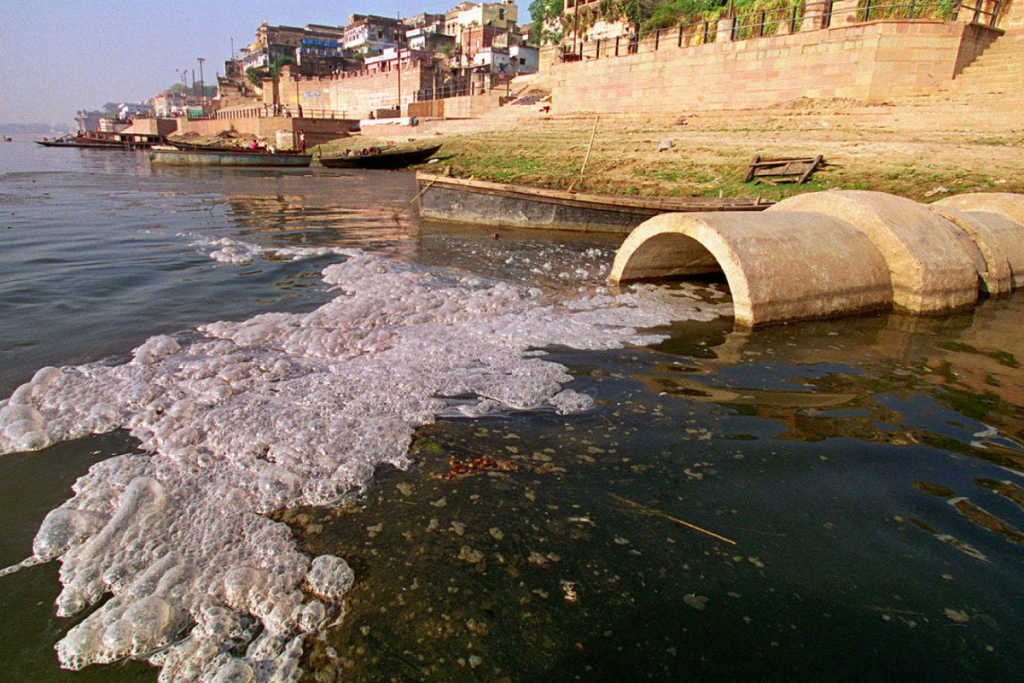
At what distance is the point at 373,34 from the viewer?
93938 mm

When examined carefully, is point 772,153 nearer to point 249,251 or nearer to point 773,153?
point 773,153

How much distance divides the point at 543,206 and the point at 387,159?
23077 mm

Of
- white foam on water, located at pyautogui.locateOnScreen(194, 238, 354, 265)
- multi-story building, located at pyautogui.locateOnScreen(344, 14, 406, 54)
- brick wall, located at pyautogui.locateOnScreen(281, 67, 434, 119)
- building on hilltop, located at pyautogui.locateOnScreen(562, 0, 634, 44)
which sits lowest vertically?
white foam on water, located at pyautogui.locateOnScreen(194, 238, 354, 265)

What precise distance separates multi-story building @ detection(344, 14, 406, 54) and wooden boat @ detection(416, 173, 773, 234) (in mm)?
90855

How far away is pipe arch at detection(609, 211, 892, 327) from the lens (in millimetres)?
5375

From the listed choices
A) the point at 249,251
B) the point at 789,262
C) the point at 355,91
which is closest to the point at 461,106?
the point at 355,91

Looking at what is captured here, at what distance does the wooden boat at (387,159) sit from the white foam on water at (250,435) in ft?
89.3

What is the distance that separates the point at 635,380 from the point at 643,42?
98.9ft

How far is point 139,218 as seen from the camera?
13.5 m

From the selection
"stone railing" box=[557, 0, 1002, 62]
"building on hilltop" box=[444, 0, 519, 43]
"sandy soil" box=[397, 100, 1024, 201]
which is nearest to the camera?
"sandy soil" box=[397, 100, 1024, 201]

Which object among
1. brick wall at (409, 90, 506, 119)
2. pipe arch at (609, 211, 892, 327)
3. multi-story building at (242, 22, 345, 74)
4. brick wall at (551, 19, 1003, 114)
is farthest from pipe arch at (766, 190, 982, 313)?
multi-story building at (242, 22, 345, 74)

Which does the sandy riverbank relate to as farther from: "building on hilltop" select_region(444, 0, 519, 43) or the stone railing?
"building on hilltop" select_region(444, 0, 519, 43)

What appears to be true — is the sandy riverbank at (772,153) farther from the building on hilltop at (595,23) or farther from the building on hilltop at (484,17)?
the building on hilltop at (484,17)

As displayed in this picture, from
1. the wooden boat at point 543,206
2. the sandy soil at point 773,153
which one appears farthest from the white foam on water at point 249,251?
the sandy soil at point 773,153
